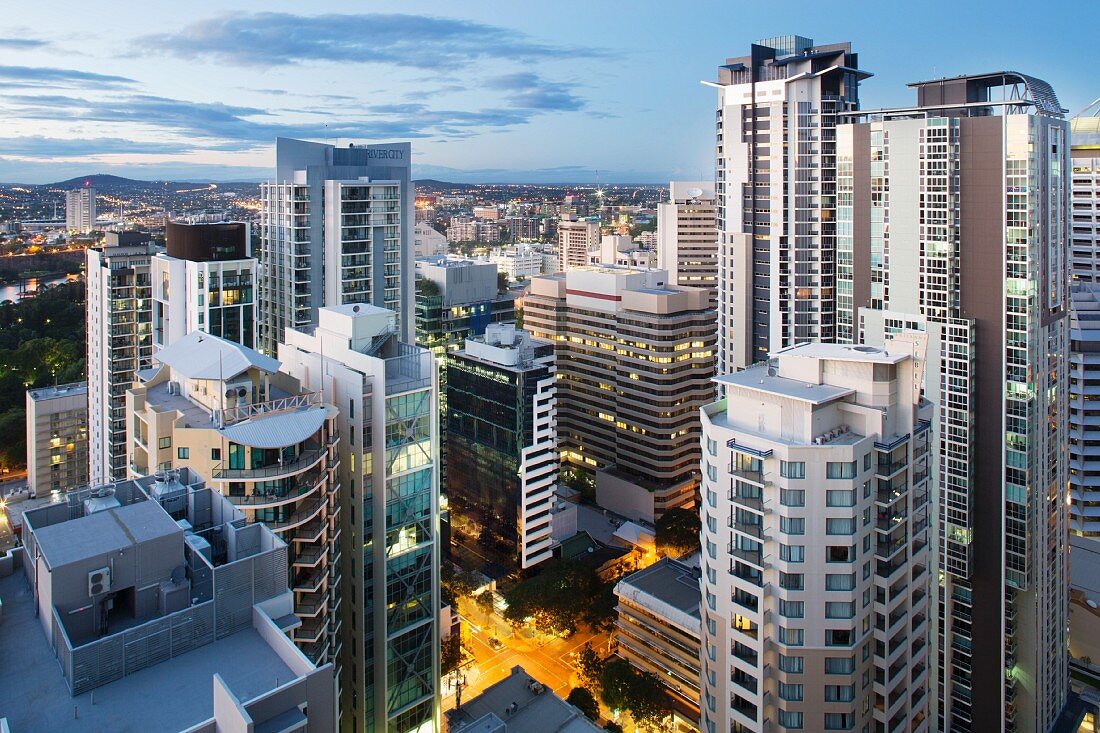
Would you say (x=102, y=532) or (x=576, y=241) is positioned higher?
(x=576, y=241)

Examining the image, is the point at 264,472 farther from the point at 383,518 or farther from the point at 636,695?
the point at 636,695

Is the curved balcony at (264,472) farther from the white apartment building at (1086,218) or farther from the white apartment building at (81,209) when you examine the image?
the white apartment building at (81,209)

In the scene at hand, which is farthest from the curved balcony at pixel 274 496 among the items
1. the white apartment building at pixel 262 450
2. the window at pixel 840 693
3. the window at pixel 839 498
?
the window at pixel 840 693

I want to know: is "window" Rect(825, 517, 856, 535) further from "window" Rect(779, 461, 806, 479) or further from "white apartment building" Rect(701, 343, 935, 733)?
"window" Rect(779, 461, 806, 479)

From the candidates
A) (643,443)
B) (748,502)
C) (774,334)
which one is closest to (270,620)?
(748,502)

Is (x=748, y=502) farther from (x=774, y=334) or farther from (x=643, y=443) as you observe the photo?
(x=643, y=443)

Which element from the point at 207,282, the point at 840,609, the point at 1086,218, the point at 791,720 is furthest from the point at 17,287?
the point at 1086,218

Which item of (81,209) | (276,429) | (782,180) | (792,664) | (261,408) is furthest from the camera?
(81,209)

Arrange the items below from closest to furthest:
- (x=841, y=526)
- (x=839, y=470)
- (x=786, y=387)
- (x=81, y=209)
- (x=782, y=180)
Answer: (x=839, y=470) < (x=841, y=526) < (x=786, y=387) < (x=782, y=180) < (x=81, y=209)
